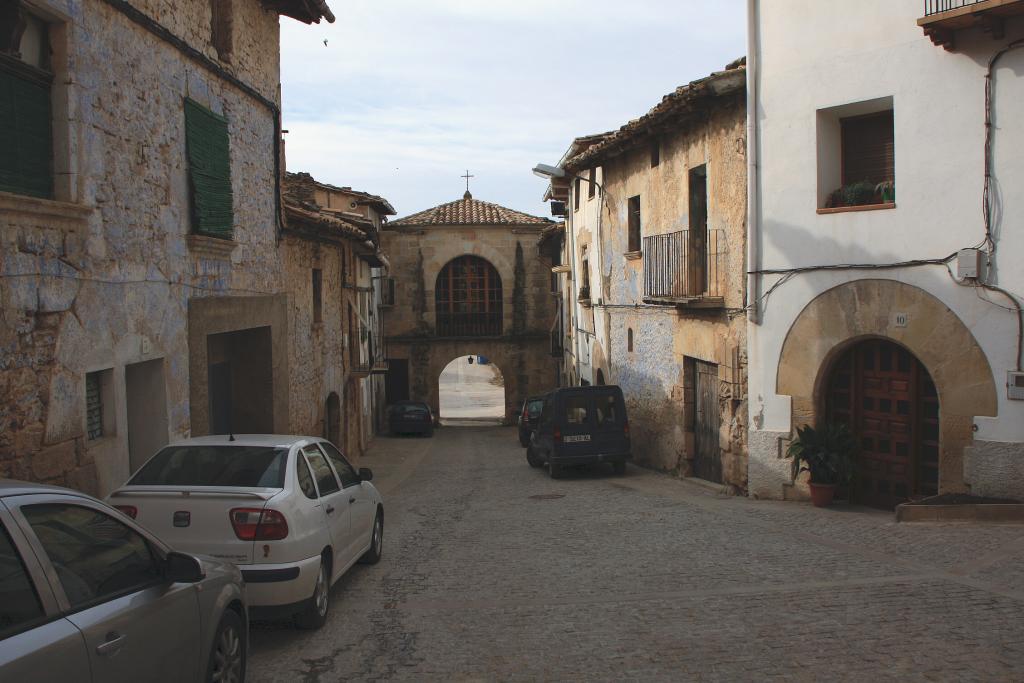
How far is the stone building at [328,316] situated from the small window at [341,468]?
7.65 meters

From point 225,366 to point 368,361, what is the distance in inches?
588

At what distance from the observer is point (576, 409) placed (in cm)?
1688

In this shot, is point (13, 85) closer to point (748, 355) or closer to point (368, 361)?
point (748, 355)

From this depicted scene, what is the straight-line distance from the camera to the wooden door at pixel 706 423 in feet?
49.3

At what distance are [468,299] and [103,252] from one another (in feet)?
104

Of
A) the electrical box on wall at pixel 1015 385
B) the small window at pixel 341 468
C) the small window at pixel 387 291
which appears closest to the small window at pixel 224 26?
the small window at pixel 341 468

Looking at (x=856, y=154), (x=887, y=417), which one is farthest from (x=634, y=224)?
(x=887, y=417)

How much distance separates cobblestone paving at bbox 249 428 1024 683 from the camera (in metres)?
5.79

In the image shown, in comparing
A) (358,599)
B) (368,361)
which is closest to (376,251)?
(368,361)

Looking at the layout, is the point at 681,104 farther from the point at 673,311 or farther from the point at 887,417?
the point at 887,417

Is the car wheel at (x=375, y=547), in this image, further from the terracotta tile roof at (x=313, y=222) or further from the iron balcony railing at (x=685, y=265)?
the terracotta tile roof at (x=313, y=222)

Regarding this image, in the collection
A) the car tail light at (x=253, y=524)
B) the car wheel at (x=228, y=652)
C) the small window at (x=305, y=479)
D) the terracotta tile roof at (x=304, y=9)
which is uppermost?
the terracotta tile roof at (x=304, y=9)

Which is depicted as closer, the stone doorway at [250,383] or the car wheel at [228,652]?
the car wheel at [228,652]

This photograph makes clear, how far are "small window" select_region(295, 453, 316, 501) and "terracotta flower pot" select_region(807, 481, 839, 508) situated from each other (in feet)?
24.0
